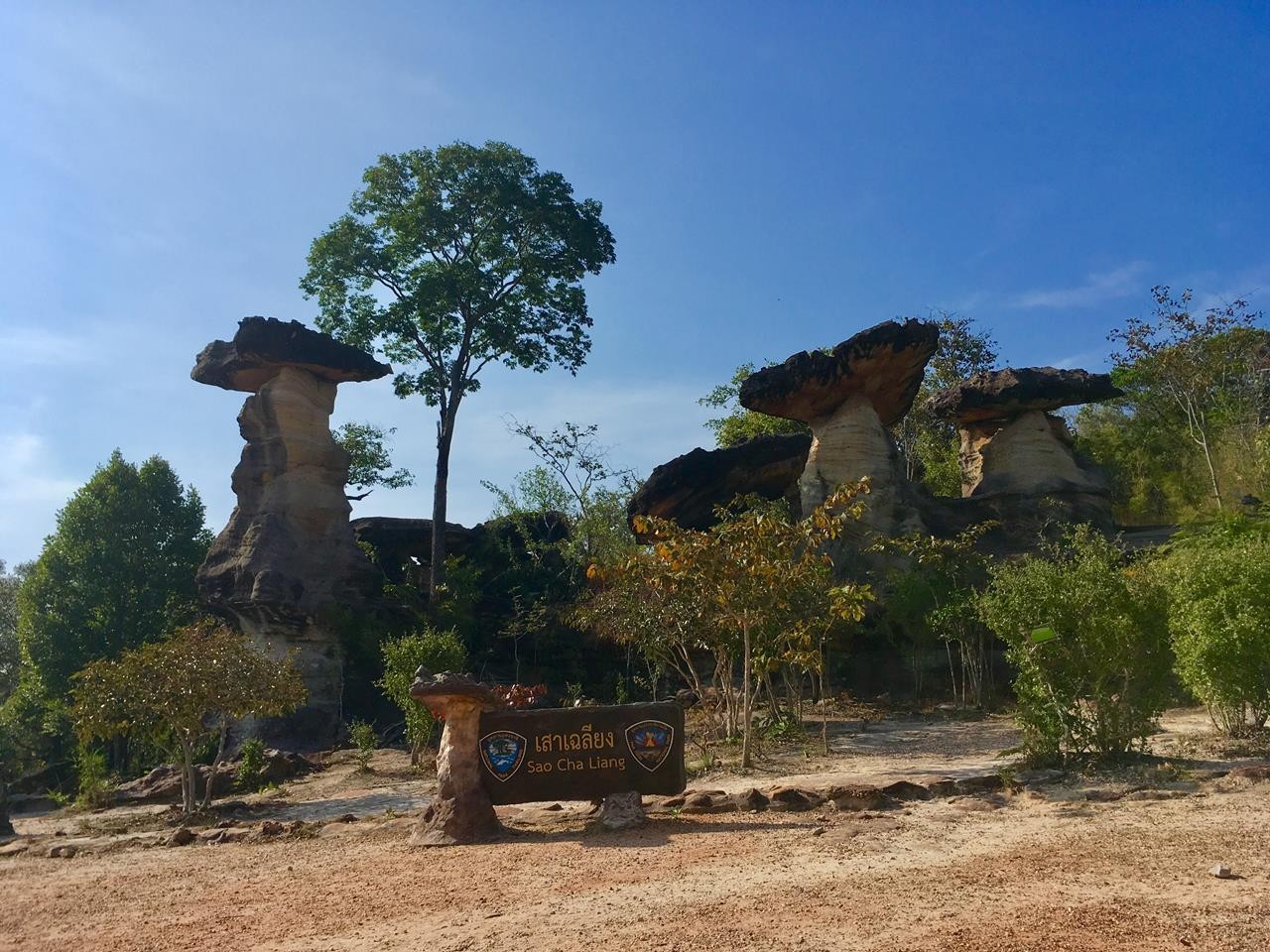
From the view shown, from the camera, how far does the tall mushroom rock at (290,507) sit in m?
23.2

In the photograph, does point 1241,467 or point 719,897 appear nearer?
point 719,897

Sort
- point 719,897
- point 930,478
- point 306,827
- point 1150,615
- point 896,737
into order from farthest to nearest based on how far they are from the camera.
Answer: point 930,478 → point 896,737 → point 306,827 → point 1150,615 → point 719,897

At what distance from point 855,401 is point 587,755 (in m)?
15.5

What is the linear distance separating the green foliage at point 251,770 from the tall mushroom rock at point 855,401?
42.4 feet

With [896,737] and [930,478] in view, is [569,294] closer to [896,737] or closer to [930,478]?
[930,478]

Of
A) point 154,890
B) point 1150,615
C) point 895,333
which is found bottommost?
point 154,890

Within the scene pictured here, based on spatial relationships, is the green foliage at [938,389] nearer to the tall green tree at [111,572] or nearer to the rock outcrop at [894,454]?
the rock outcrop at [894,454]

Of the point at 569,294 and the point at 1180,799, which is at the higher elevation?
the point at 569,294

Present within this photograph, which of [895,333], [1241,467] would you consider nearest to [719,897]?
[895,333]

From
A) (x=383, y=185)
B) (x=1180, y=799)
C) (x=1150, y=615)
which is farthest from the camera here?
(x=383, y=185)

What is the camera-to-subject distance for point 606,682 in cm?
2528

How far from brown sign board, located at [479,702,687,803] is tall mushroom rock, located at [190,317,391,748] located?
13270 millimetres

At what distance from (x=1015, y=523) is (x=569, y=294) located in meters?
13.9

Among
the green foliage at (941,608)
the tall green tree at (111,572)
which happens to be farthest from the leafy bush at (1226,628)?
the tall green tree at (111,572)
